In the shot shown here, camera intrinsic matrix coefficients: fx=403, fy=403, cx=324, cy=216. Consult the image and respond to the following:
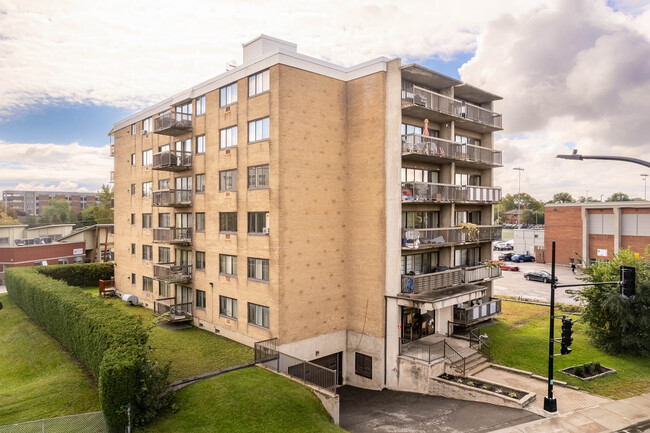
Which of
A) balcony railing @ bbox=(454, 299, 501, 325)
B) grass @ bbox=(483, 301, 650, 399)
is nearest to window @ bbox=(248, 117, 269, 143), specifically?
balcony railing @ bbox=(454, 299, 501, 325)

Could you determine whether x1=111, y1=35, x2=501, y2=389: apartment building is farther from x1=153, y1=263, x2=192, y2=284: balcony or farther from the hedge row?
the hedge row

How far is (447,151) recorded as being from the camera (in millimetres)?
25750

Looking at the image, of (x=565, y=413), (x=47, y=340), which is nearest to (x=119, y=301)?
(x=47, y=340)

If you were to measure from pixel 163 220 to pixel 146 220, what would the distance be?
134 inches

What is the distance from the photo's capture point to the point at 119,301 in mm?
38094

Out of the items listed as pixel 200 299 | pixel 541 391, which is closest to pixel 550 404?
pixel 541 391

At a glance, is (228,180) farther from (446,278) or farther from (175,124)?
(446,278)

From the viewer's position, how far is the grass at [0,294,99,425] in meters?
17.0

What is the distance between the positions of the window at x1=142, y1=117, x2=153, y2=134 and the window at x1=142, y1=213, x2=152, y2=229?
7.33 meters

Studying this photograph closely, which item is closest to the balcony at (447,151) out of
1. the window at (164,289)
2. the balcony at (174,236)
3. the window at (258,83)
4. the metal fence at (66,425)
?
the window at (258,83)

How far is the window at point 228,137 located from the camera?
83.8 feet

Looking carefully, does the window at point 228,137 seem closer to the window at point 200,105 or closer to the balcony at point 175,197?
the window at point 200,105

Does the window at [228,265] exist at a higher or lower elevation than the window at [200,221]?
lower

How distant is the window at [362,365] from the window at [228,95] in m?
17.6
